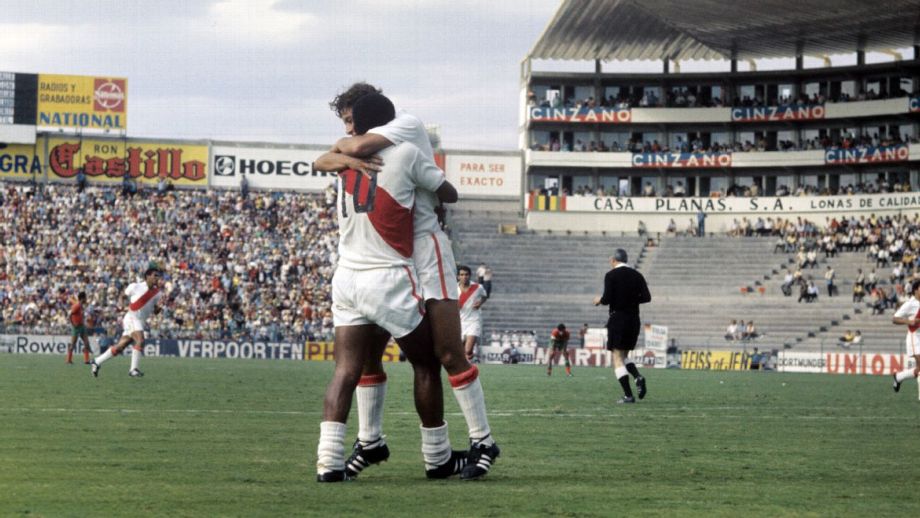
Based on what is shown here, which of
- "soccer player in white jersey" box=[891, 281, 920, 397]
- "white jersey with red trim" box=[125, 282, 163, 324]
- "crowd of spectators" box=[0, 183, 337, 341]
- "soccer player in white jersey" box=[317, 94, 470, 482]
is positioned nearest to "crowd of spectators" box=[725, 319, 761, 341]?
"crowd of spectators" box=[0, 183, 337, 341]

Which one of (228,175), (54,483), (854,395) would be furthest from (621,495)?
(228,175)

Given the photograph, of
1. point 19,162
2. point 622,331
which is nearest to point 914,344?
point 622,331

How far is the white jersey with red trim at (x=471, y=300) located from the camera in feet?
90.2

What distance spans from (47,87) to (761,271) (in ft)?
130

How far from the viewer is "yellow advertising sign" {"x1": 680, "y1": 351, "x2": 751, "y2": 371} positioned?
175ft

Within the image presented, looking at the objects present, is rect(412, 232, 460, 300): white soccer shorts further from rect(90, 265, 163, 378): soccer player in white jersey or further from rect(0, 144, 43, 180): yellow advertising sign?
rect(0, 144, 43, 180): yellow advertising sign

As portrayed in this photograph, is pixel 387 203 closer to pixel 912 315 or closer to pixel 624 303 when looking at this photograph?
pixel 624 303

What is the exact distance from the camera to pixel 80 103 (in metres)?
76.6

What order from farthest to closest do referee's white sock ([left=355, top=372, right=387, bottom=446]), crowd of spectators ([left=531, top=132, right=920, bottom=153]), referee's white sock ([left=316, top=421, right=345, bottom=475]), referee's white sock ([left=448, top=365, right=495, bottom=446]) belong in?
1. crowd of spectators ([left=531, top=132, right=920, bottom=153])
2. referee's white sock ([left=355, top=372, right=387, bottom=446])
3. referee's white sock ([left=448, top=365, right=495, bottom=446])
4. referee's white sock ([left=316, top=421, right=345, bottom=475])

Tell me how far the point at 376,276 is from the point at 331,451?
1.15m

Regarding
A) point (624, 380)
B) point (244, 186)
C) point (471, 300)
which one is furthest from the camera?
point (244, 186)

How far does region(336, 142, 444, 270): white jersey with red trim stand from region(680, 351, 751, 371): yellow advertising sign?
45.2 meters

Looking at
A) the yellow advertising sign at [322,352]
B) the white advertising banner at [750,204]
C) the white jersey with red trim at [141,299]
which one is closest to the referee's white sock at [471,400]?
the white jersey with red trim at [141,299]

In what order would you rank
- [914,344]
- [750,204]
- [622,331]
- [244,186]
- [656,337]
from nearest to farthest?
[622,331], [914,344], [656,337], [244,186], [750,204]
